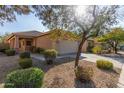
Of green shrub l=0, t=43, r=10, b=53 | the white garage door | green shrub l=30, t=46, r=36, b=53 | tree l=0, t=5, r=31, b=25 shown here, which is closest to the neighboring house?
the white garage door

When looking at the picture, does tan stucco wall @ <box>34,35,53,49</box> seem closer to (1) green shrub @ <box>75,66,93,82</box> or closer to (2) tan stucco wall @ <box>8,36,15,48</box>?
(2) tan stucco wall @ <box>8,36,15,48</box>

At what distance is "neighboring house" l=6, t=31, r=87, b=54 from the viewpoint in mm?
11086

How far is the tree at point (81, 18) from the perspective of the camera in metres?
4.92

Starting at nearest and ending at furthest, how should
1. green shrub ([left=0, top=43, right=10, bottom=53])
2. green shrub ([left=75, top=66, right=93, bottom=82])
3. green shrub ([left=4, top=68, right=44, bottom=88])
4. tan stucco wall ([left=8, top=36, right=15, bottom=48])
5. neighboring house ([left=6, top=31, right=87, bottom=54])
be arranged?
1. green shrub ([left=4, top=68, right=44, bottom=88])
2. green shrub ([left=75, top=66, right=93, bottom=82])
3. neighboring house ([left=6, top=31, right=87, bottom=54])
4. green shrub ([left=0, top=43, right=10, bottom=53])
5. tan stucco wall ([left=8, top=36, right=15, bottom=48])

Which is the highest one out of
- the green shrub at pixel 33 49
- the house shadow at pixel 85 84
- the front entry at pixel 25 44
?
the front entry at pixel 25 44

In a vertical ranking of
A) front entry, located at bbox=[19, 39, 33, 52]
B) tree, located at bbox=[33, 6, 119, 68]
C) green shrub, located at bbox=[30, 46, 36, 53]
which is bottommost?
green shrub, located at bbox=[30, 46, 36, 53]

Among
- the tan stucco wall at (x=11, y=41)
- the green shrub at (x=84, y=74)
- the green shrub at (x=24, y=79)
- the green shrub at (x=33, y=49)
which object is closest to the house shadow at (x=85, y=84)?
the green shrub at (x=84, y=74)

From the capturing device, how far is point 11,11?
5.21 metres

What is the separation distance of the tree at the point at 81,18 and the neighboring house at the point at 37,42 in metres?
5.10

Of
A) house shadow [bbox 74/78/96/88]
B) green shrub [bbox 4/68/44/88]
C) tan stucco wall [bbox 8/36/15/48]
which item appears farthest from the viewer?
tan stucco wall [bbox 8/36/15/48]

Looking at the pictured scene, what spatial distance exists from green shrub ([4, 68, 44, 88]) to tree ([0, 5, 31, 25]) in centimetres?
240

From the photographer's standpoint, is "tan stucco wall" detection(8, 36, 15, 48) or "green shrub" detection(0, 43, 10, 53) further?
"tan stucco wall" detection(8, 36, 15, 48)

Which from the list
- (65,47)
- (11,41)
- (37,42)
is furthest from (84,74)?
(11,41)

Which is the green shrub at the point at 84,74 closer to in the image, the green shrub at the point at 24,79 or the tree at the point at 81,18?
the tree at the point at 81,18
